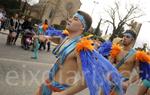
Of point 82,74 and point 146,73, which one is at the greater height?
point 82,74

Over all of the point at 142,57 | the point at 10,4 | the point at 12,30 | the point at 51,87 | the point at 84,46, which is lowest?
the point at 12,30

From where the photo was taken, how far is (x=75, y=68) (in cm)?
370

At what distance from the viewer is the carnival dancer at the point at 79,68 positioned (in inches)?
134

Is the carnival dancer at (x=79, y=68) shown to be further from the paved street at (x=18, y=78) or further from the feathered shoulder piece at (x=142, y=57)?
the paved street at (x=18, y=78)

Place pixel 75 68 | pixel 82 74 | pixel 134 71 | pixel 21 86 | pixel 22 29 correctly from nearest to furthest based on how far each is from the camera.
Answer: pixel 82 74 → pixel 75 68 → pixel 134 71 → pixel 21 86 → pixel 22 29

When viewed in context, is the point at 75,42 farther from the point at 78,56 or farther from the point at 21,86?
the point at 21,86

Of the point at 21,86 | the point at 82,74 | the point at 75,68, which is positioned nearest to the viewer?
the point at 82,74

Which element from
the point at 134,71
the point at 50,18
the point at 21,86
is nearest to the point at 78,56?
the point at 134,71

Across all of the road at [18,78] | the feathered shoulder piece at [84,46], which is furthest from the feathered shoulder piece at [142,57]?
the feathered shoulder piece at [84,46]

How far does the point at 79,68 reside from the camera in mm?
3516

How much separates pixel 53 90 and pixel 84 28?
708 millimetres

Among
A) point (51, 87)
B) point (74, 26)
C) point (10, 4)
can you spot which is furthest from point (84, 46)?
point (10, 4)

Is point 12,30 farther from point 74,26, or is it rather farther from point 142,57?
point 74,26

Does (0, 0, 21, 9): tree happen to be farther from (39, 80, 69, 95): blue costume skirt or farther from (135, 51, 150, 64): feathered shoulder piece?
(39, 80, 69, 95): blue costume skirt
